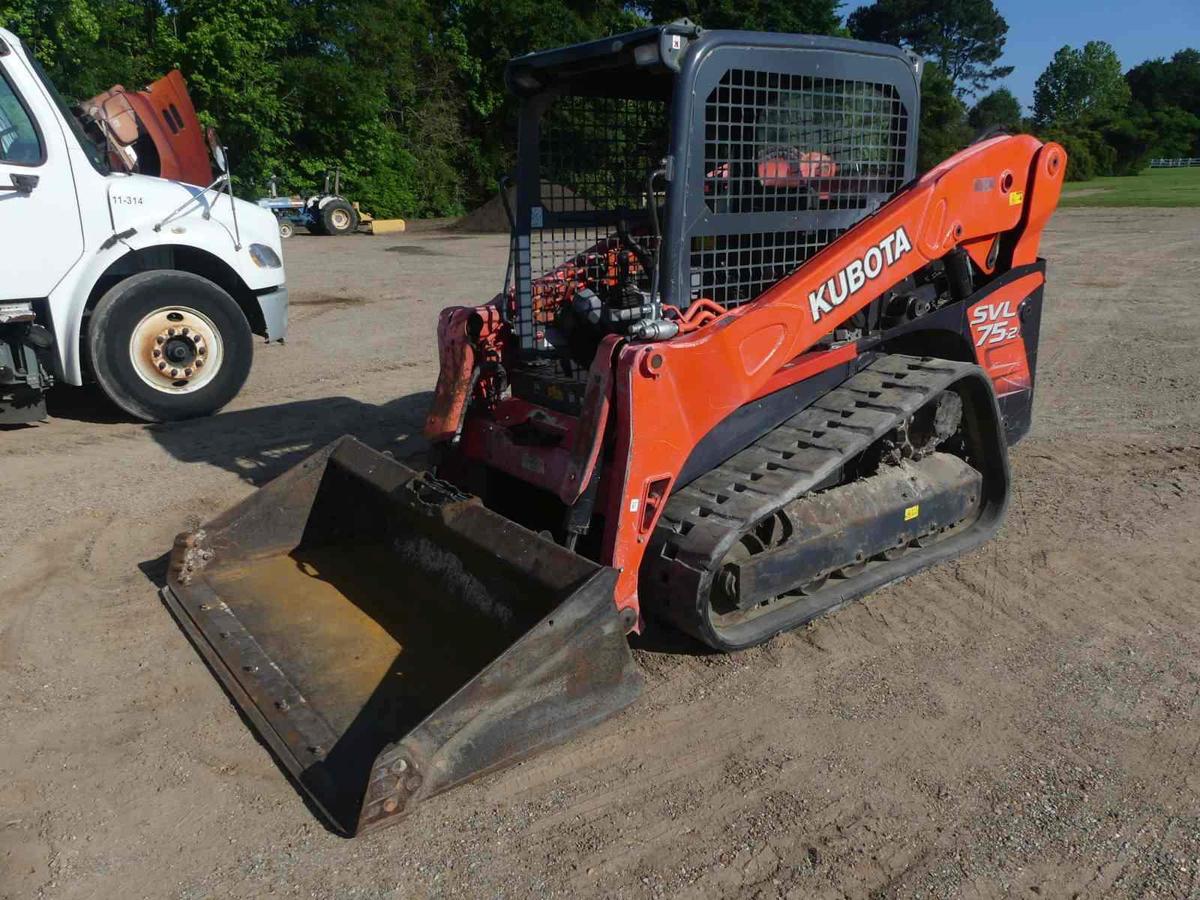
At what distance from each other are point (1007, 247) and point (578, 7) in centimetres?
3171

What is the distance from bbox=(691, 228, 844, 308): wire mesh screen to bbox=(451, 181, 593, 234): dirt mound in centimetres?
83

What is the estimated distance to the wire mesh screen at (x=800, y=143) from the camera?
4016 millimetres

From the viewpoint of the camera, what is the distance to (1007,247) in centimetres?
520

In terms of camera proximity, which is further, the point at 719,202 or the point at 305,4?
the point at 305,4

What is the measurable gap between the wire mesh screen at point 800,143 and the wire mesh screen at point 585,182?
61 cm

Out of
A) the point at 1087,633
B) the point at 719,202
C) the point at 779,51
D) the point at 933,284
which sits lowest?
the point at 1087,633

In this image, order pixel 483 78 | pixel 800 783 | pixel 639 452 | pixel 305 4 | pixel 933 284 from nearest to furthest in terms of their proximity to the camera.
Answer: pixel 800 783, pixel 639 452, pixel 933 284, pixel 305 4, pixel 483 78

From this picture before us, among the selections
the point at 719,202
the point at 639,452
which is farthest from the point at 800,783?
the point at 719,202

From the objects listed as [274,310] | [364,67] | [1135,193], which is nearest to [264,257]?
[274,310]

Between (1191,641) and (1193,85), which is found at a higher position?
(1193,85)

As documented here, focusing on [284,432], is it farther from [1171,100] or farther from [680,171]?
[1171,100]

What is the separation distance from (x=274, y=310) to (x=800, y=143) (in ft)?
15.0

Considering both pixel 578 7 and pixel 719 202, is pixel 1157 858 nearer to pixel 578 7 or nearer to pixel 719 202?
pixel 719 202

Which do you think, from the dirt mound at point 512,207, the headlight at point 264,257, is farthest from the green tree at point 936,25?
the headlight at point 264,257
